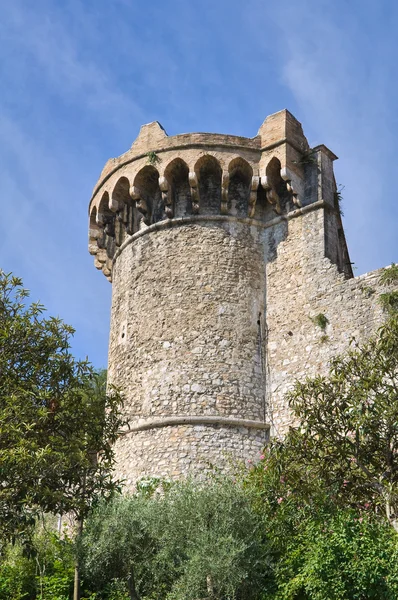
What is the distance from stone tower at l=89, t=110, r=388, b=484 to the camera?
15.1 meters

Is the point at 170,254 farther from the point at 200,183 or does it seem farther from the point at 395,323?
the point at 395,323

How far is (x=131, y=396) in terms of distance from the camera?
52.4 feet

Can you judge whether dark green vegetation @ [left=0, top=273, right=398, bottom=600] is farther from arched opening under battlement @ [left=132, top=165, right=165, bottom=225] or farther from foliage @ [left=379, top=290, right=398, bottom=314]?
arched opening under battlement @ [left=132, top=165, right=165, bottom=225]

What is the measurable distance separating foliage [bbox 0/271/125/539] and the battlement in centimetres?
590

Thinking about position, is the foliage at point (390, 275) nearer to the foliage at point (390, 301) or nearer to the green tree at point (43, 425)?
the foliage at point (390, 301)

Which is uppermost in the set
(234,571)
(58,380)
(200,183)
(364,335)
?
(200,183)

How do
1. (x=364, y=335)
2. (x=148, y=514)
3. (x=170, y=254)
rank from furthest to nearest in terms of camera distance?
(x=170, y=254), (x=364, y=335), (x=148, y=514)

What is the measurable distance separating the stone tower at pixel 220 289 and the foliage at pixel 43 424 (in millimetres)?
3323

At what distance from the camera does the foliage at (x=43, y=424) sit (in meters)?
10.6

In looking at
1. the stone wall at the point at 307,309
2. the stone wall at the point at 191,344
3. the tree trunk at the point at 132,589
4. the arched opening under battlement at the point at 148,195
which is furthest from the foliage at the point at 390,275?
the tree trunk at the point at 132,589

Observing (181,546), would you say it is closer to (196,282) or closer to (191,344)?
(191,344)

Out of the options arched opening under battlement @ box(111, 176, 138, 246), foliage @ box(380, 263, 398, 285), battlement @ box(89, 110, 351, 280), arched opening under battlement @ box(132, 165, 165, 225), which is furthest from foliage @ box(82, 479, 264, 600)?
arched opening under battlement @ box(111, 176, 138, 246)

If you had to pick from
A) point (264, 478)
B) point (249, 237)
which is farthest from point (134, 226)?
point (264, 478)

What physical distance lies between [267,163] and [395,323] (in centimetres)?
679
